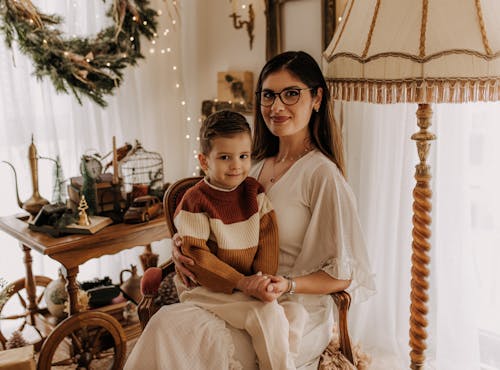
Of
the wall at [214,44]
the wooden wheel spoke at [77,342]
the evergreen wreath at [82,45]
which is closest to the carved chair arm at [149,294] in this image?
the wooden wheel spoke at [77,342]

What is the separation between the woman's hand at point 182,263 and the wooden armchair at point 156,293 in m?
0.20

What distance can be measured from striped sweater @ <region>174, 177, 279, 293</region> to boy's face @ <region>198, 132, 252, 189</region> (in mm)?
63

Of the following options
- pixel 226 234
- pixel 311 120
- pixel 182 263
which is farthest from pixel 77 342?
pixel 311 120

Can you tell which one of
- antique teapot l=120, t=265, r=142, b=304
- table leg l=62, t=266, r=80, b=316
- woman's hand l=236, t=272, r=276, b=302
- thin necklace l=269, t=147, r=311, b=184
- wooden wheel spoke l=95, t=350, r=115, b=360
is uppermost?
thin necklace l=269, t=147, r=311, b=184

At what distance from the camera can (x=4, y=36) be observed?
8.53 feet

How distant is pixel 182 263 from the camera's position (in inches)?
63.9

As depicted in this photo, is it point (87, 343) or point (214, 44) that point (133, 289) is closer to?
point (87, 343)

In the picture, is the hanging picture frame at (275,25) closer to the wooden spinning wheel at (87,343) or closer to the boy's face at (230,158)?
the boy's face at (230,158)

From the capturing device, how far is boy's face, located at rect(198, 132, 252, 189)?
1532mm

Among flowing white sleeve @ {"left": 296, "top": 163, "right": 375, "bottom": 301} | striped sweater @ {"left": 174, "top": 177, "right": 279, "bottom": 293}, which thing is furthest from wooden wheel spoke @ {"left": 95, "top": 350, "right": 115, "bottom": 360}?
flowing white sleeve @ {"left": 296, "top": 163, "right": 375, "bottom": 301}

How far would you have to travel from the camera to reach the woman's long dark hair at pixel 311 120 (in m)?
1.69

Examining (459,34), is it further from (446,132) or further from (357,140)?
(357,140)

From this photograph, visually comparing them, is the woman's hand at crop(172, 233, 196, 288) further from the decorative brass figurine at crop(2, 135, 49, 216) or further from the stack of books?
the decorative brass figurine at crop(2, 135, 49, 216)

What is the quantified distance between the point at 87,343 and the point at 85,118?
1295mm
